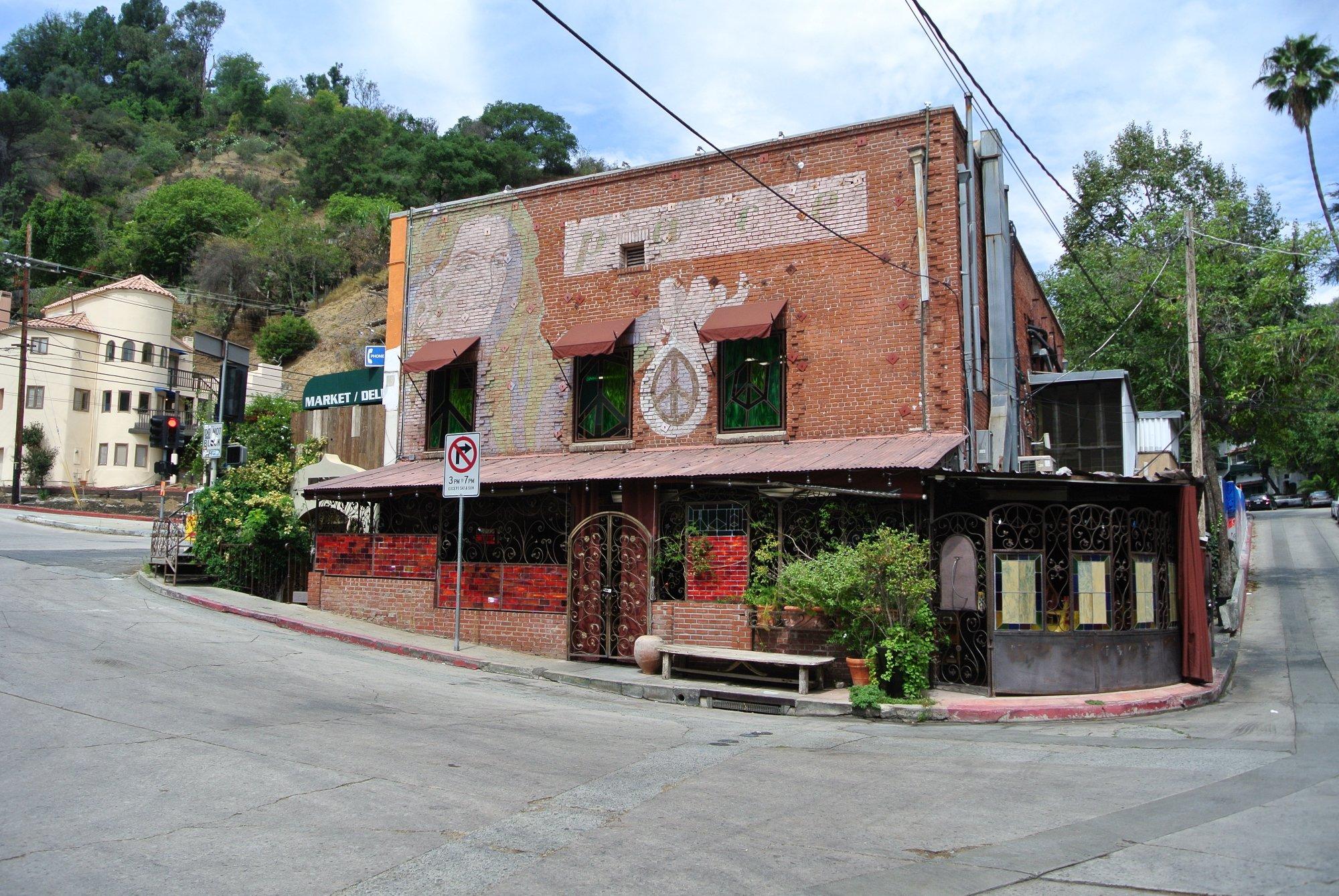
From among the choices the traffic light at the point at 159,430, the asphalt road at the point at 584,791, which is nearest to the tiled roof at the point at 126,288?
the traffic light at the point at 159,430

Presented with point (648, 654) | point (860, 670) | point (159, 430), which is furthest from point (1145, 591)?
point (159, 430)

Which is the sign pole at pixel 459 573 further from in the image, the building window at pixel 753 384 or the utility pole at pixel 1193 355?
the utility pole at pixel 1193 355

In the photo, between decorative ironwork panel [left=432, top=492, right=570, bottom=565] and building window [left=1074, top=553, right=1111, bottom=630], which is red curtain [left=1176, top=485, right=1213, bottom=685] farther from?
decorative ironwork panel [left=432, top=492, right=570, bottom=565]

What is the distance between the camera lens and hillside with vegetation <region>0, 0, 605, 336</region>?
6606 centimetres

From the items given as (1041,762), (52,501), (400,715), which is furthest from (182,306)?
(1041,762)

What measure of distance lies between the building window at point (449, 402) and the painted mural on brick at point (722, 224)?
3.11 metres

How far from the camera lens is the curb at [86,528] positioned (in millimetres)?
32406

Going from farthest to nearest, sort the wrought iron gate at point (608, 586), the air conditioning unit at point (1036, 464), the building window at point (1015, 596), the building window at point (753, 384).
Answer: the air conditioning unit at point (1036, 464) → the building window at point (753, 384) → the wrought iron gate at point (608, 586) → the building window at point (1015, 596)

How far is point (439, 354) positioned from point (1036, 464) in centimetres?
1114

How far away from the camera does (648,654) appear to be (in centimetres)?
1439

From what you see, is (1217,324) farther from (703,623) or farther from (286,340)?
(286,340)

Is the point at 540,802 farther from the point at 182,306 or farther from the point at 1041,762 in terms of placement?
the point at 182,306

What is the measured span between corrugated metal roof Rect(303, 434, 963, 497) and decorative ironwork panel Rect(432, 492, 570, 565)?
0.55 meters

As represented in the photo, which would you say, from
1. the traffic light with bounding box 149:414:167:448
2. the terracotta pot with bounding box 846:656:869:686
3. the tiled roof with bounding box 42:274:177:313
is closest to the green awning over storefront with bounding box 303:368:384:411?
the traffic light with bounding box 149:414:167:448
